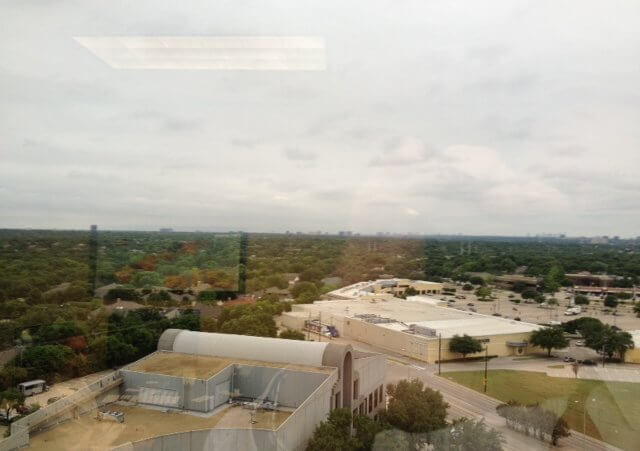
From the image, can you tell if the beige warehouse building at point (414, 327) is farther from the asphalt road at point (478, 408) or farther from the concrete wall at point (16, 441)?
the concrete wall at point (16, 441)

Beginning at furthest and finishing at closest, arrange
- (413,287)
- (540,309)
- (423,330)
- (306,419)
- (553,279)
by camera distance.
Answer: (413,287)
(553,279)
(540,309)
(423,330)
(306,419)

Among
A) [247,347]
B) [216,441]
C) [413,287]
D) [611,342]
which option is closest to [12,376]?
[247,347]

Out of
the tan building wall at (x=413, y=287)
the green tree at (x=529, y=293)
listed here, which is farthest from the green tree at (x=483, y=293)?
the tan building wall at (x=413, y=287)

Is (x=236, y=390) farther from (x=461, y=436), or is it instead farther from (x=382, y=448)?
(x=461, y=436)

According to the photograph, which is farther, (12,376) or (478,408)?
(12,376)

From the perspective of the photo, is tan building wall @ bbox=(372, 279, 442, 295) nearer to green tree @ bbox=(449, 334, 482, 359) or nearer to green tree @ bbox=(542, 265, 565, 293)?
green tree @ bbox=(542, 265, 565, 293)

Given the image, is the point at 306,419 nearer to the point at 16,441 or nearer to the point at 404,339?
the point at 16,441
